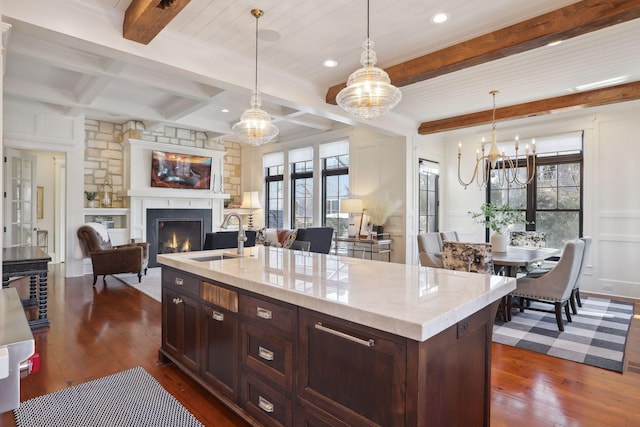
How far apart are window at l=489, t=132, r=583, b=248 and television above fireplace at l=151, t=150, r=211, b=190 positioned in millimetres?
6214

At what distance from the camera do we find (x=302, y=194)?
25.9 ft

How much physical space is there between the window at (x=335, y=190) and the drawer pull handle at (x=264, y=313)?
5252 millimetres

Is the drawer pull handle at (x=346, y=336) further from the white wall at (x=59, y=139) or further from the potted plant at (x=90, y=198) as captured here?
the potted plant at (x=90, y=198)

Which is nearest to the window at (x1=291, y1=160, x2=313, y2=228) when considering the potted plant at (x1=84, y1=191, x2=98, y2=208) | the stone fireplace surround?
the stone fireplace surround

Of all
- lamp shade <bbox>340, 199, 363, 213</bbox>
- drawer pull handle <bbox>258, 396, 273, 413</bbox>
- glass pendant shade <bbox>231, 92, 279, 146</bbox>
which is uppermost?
glass pendant shade <bbox>231, 92, 279, 146</bbox>

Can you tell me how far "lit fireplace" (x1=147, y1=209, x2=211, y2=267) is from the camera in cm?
700

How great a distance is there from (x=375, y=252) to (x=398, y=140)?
80.4 inches

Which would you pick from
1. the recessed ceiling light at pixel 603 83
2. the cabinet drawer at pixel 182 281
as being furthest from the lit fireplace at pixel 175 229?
the recessed ceiling light at pixel 603 83

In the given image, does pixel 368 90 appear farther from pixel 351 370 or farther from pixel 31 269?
pixel 31 269

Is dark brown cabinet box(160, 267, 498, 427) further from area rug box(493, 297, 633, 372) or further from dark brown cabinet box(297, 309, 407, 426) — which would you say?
area rug box(493, 297, 633, 372)

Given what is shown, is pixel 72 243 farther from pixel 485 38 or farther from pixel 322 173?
pixel 485 38

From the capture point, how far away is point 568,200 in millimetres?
5582

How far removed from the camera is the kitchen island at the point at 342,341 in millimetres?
1260

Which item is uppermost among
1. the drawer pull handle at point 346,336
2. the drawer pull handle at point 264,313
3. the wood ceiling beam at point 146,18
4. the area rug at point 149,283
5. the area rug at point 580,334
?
the wood ceiling beam at point 146,18
